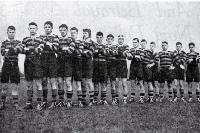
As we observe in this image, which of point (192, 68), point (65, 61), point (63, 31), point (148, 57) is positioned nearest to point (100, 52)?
point (65, 61)

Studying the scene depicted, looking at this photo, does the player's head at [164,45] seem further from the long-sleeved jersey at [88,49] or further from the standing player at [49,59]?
the standing player at [49,59]

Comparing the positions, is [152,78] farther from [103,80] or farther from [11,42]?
[11,42]

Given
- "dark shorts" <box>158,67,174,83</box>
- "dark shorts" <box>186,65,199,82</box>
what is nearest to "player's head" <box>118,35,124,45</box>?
"dark shorts" <box>158,67,174,83</box>

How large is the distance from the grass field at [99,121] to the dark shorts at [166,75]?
2.49 meters

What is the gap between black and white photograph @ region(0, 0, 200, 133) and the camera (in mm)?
5801

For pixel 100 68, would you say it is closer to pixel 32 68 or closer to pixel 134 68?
pixel 134 68

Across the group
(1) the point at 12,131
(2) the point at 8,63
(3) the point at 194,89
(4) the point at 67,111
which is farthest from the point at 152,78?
(1) the point at 12,131

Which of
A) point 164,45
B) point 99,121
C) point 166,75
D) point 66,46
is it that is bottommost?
point 99,121

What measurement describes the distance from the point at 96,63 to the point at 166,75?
2483 mm

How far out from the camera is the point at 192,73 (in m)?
9.67

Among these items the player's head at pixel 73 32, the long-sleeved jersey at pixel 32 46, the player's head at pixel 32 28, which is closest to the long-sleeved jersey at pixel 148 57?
the player's head at pixel 73 32

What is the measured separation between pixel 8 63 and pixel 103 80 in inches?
98.5

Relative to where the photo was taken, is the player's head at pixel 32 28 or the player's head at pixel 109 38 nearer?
the player's head at pixel 32 28

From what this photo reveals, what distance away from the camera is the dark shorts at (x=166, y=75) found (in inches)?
371
